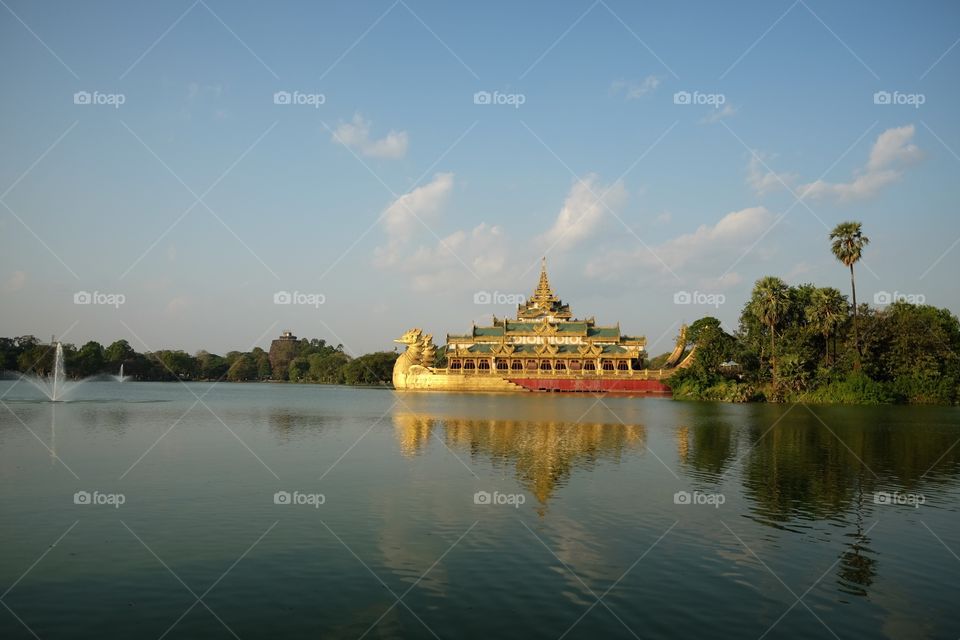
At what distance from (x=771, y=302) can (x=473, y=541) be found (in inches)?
2737

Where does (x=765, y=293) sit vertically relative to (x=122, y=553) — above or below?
above

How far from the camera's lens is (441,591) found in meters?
11.8

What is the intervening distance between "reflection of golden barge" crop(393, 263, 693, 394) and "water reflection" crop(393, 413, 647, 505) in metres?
56.0

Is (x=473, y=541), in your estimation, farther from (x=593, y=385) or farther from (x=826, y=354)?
(x=593, y=385)

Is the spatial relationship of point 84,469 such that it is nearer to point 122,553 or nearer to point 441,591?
point 122,553

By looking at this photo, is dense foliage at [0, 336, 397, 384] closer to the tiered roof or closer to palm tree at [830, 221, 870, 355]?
the tiered roof

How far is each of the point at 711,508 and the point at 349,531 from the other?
9.60 m

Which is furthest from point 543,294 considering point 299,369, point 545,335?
point 299,369

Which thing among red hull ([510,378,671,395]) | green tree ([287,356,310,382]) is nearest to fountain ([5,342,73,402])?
red hull ([510,378,671,395])

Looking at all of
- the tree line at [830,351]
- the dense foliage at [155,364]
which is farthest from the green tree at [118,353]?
the tree line at [830,351]

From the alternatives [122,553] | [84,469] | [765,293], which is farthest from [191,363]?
[122,553]

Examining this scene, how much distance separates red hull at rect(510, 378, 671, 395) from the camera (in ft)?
315

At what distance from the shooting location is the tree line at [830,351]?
2707 inches

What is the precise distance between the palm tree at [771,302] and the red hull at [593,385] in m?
20.3
